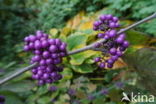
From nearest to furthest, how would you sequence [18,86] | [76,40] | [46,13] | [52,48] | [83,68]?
1. [52,48]
2. [18,86]
3. [76,40]
4. [83,68]
5. [46,13]

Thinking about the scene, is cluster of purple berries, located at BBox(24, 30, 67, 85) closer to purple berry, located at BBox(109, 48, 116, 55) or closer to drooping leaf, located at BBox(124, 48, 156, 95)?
purple berry, located at BBox(109, 48, 116, 55)

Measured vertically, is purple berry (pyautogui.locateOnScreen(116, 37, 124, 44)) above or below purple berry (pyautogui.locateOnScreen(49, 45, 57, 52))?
below

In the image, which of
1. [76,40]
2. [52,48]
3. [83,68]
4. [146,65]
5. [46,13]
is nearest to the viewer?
[52,48]

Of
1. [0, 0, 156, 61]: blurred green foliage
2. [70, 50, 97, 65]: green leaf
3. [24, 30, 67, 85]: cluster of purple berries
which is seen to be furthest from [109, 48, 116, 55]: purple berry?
[70, 50, 97, 65]: green leaf

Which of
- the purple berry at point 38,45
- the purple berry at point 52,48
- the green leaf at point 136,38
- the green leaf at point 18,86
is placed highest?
the purple berry at point 38,45

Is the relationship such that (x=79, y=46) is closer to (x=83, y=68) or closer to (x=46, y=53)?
(x=83, y=68)

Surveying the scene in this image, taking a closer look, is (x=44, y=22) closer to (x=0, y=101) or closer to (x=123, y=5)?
(x=123, y=5)

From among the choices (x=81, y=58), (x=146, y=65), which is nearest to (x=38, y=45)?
(x=146, y=65)

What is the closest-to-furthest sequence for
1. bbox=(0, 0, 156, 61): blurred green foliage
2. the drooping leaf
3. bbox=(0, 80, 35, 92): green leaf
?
the drooping leaf, bbox=(0, 80, 35, 92): green leaf, bbox=(0, 0, 156, 61): blurred green foliage

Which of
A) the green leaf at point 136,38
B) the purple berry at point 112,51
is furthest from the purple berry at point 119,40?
the green leaf at point 136,38

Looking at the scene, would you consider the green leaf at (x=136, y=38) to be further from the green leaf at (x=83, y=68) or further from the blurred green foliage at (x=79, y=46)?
the green leaf at (x=83, y=68)

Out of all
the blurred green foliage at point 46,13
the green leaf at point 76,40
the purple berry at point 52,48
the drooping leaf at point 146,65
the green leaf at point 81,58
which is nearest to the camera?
the purple berry at point 52,48
